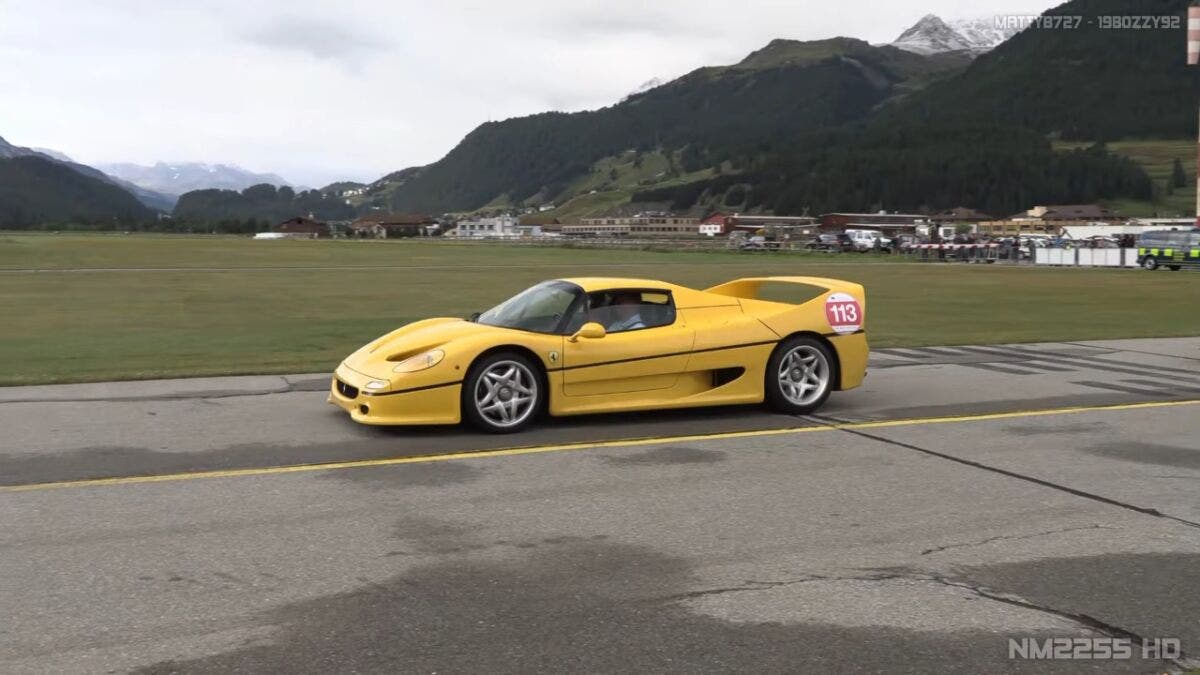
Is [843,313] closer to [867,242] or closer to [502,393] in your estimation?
[502,393]

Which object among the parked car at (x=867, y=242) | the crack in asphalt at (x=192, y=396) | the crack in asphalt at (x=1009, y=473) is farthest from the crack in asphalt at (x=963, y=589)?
the parked car at (x=867, y=242)

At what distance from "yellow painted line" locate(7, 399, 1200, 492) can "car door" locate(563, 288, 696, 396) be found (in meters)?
0.68

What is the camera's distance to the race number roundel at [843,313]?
991 cm

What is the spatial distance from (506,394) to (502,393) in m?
0.04

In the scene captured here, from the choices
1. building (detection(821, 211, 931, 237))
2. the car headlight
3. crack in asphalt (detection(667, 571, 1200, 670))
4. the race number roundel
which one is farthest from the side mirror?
building (detection(821, 211, 931, 237))

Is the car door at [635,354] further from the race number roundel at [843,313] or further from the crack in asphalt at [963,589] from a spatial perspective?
the crack in asphalt at [963,589]

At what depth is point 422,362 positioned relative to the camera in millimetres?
8328

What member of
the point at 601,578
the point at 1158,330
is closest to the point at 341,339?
the point at 601,578

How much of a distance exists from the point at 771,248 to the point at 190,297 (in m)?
59.1

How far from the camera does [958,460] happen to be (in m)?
7.66

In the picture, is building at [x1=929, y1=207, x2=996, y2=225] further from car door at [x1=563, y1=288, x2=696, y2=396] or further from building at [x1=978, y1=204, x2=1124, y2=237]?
car door at [x1=563, y1=288, x2=696, y2=396]

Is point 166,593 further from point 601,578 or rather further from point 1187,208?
point 1187,208

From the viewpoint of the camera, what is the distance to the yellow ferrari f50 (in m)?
8.36

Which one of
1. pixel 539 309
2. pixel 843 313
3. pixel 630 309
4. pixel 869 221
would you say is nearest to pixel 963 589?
pixel 630 309
